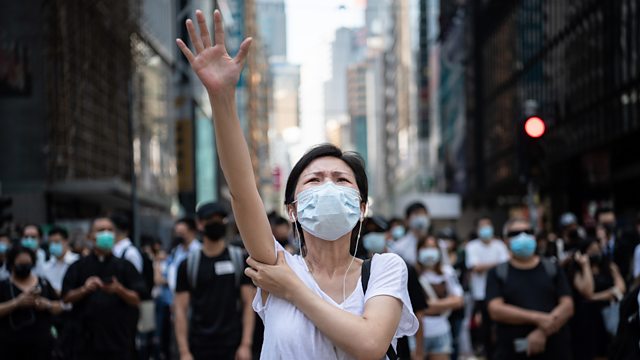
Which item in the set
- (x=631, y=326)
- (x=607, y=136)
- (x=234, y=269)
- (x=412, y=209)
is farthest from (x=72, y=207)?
(x=631, y=326)

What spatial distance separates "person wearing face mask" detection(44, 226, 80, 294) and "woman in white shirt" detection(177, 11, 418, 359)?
31.1ft

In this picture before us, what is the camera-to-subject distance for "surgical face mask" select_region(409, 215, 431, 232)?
11422 millimetres

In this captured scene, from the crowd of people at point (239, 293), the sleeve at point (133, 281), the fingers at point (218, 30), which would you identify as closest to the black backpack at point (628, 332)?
the crowd of people at point (239, 293)

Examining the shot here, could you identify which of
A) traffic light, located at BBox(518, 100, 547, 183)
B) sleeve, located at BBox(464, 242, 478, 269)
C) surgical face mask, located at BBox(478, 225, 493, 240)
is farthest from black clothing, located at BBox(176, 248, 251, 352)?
surgical face mask, located at BBox(478, 225, 493, 240)

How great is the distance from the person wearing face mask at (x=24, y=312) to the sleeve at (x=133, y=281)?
1059 mm

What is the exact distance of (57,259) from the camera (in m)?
13.0

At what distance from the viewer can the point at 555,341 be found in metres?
7.99

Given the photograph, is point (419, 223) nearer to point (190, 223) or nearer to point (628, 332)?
point (190, 223)

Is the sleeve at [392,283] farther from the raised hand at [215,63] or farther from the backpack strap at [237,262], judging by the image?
the backpack strap at [237,262]

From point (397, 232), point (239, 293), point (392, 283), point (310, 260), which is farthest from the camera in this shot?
point (397, 232)

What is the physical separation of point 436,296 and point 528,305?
2.27 metres

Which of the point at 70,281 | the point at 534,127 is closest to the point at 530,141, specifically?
the point at 534,127

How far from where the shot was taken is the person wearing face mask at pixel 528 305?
786 centimetres

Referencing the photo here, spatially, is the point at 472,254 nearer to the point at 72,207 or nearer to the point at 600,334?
the point at 600,334
